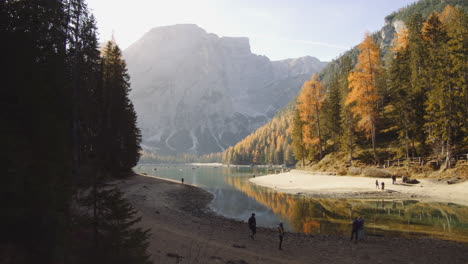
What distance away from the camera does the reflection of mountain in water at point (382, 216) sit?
64.5 ft

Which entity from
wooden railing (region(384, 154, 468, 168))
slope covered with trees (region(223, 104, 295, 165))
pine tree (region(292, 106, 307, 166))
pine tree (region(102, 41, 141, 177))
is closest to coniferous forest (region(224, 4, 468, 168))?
wooden railing (region(384, 154, 468, 168))

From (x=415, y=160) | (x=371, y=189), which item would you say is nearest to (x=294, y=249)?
(x=371, y=189)

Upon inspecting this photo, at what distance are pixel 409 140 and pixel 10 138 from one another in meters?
→ 48.4

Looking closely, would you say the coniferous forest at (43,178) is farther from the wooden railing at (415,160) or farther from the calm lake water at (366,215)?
the wooden railing at (415,160)

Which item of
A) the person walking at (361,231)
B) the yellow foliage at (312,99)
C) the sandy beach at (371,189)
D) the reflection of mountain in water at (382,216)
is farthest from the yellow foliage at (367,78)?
the person walking at (361,231)

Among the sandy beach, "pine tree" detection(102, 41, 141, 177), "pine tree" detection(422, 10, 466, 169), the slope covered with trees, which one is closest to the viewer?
the sandy beach

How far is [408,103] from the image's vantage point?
42.0 m

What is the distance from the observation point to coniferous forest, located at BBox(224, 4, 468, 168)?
113ft

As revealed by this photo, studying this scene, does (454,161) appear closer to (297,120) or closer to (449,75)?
(449,75)

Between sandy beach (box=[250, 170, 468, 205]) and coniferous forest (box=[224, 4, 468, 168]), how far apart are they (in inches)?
185

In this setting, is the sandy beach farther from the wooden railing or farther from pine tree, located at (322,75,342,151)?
pine tree, located at (322,75,342,151)

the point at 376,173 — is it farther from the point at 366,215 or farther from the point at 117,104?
the point at 117,104

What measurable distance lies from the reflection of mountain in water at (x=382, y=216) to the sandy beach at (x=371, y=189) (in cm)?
248

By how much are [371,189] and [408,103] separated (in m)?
17.0
